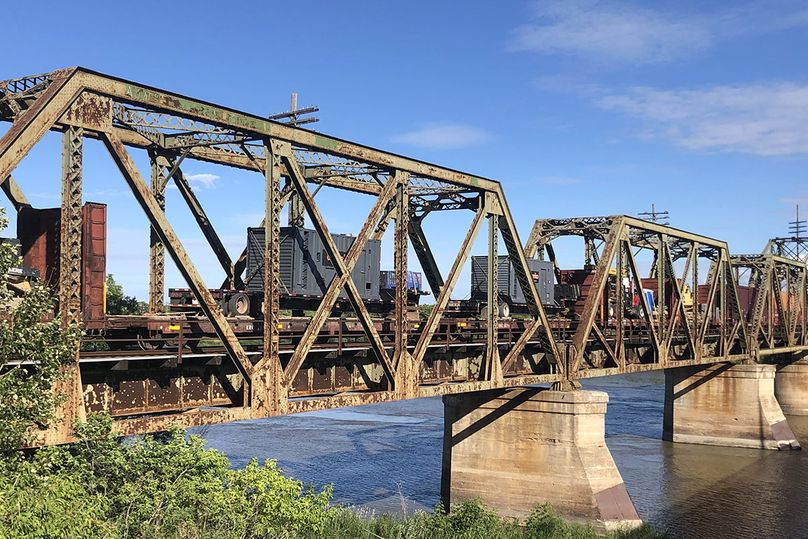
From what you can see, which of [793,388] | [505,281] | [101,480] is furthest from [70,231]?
[793,388]

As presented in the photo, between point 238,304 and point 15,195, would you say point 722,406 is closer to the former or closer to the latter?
point 238,304

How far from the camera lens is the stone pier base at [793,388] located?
72.1 meters

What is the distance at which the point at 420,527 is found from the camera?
2481cm

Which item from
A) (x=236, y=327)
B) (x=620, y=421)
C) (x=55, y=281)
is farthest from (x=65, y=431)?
(x=620, y=421)

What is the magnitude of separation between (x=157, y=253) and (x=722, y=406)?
43.0 m

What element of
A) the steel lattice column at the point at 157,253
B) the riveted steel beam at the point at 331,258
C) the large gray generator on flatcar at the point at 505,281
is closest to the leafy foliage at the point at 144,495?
the riveted steel beam at the point at 331,258

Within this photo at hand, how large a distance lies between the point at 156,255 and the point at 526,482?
16.1 m

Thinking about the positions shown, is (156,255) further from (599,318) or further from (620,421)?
(620,421)

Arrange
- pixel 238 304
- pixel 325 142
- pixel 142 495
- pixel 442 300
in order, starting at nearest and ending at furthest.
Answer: pixel 142 495 < pixel 325 142 < pixel 238 304 < pixel 442 300

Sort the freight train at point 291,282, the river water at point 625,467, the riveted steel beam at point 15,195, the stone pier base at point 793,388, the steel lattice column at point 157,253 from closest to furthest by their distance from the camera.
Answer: the freight train at point 291,282, the riveted steel beam at point 15,195, the steel lattice column at point 157,253, the river water at point 625,467, the stone pier base at point 793,388

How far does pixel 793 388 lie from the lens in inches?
2874

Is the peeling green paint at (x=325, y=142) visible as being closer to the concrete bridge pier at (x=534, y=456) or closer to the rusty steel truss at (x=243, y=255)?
the rusty steel truss at (x=243, y=255)

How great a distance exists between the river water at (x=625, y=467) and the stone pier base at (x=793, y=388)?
549cm

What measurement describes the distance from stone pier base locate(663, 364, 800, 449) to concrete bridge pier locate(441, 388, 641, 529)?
84.5 feet
